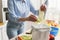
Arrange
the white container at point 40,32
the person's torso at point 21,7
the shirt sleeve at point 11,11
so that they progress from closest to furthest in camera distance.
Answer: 1. the white container at point 40,32
2. the shirt sleeve at point 11,11
3. the person's torso at point 21,7

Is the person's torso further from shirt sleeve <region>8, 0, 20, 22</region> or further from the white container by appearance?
the white container

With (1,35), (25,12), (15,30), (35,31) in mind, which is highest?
(25,12)

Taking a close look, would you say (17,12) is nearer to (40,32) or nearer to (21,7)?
(21,7)

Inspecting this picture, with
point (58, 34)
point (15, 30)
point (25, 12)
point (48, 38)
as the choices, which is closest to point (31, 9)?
point (25, 12)

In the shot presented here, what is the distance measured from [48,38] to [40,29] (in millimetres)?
128

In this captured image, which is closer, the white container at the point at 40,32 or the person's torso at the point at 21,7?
the white container at the point at 40,32

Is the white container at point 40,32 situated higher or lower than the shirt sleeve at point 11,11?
lower

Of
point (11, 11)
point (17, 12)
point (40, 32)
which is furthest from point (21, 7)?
point (40, 32)

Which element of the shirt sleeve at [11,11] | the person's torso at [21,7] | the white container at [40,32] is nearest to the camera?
the white container at [40,32]

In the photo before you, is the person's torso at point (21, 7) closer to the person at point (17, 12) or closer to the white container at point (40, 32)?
the person at point (17, 12)

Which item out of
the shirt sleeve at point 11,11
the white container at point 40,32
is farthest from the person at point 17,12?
the white container at point 40,32

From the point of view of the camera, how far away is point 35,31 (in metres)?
1.17

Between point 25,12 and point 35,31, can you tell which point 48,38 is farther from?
point 25,12

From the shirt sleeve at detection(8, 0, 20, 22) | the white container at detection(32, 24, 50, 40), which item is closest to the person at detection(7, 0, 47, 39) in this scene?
the shirt sleeve at detection(8, 0, 20, 22)
